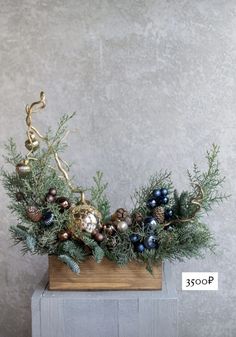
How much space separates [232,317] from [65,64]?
1034mm

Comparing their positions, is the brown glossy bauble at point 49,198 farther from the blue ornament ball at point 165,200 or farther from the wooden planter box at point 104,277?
the blue ornament ball at point 165,200

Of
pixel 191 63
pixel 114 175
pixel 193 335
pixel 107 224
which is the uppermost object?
pixel 191 63

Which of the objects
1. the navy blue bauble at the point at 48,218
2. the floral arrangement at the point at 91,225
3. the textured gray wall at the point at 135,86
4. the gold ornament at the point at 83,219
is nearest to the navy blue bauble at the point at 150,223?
the floral arrangement at the point at 91,225

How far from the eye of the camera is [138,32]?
1.71m

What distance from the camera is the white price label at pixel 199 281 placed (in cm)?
175

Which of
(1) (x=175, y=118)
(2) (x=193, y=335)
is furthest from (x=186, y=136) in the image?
(2) (x=193, y=335)

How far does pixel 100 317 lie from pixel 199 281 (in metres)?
0.66

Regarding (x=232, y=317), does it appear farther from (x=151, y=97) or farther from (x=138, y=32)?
(x=138, y=32)

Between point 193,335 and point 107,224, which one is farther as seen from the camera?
point 193,335

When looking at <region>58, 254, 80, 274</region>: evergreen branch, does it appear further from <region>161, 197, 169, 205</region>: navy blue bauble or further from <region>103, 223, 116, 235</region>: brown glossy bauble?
<region>161, 197, 169, 205</region>: navy blue bauble

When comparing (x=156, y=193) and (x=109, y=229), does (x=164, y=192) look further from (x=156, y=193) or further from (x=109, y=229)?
(x=109, y=229)

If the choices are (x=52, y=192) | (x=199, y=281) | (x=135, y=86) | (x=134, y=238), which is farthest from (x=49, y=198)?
(x=199, y=281)

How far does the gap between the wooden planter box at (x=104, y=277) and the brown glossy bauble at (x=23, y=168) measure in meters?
0.21

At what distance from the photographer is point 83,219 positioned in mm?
1174
